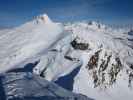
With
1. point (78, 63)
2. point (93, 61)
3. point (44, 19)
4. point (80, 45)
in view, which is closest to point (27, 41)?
point (80, 45)

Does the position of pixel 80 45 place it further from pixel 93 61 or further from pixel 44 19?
pixel 44 19

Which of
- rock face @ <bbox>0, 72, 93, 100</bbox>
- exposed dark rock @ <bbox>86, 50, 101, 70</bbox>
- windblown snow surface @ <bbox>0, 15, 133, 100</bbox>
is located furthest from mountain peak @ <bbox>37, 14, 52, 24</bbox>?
rock face @ <bbox>0, 72, 93, 100</bbox>

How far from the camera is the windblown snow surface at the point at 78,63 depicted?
11695mm

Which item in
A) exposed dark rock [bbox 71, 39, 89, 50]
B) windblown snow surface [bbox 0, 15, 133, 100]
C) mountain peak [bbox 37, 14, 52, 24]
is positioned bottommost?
windblown snow surface [bbox 0, 15, 133, 100]

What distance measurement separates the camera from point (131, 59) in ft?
48.5

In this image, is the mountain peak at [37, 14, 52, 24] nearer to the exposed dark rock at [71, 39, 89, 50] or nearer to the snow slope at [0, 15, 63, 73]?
the snow slope at [0, 15, 63, 73]

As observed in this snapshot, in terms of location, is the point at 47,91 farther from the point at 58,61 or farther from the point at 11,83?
the point at 58,61

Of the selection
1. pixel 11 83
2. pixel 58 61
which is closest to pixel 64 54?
pixel 58 61

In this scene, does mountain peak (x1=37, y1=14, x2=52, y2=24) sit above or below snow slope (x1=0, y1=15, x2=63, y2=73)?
above

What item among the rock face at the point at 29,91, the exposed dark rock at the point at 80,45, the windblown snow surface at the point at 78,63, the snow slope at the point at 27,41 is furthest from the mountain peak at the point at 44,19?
the rock face at the point at 29,91

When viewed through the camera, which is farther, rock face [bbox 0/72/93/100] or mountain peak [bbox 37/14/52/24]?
mountain peak [bbox 37/14/52/24]

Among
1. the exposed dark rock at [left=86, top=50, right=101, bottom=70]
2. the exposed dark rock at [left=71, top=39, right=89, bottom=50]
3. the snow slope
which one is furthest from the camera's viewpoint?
the snow slope

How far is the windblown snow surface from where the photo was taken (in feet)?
38.4

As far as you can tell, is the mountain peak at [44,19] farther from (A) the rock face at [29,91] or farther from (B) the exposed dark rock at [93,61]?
(A) the rock face at [29,91]
